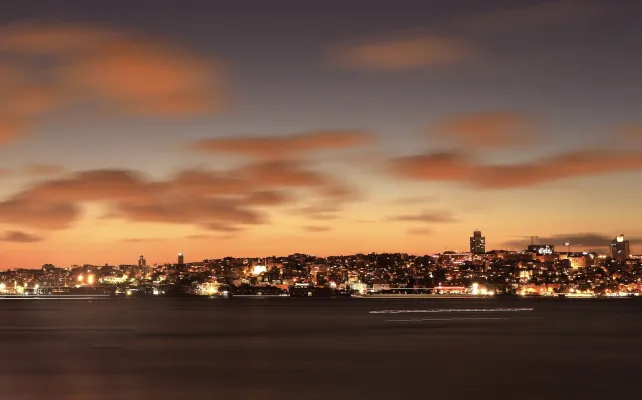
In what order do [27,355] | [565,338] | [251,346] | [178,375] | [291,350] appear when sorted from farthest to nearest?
1. [565,338]
2. [251,346]
3. [291,350]
4. [27,355]
5. [178,375]

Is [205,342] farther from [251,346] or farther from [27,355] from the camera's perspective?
[27,355]

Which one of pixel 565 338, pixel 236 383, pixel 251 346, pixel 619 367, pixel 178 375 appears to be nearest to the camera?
pixel 236 383

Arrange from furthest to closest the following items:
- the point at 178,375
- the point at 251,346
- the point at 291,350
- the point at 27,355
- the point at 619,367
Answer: the point at 251,346
the point at 291,350
the point at 27,355
the point at 619,367
the point at 178,375

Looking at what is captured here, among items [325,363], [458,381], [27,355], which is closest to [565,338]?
[325,363]

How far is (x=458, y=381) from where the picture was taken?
49.1 metres

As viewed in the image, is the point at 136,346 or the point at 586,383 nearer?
the point at 586,383

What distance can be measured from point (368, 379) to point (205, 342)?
36515 millimetres

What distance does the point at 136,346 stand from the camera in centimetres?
7750

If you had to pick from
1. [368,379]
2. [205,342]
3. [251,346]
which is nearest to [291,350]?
[251,346]

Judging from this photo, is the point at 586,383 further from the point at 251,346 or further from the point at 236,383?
the point at 251,346

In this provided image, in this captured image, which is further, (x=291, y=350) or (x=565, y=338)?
(x=565, y=338)

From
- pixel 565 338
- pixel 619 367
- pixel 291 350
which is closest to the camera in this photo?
pixel 619 367

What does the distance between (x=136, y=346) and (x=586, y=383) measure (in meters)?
40.9

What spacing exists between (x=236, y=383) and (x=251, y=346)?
3077cm
